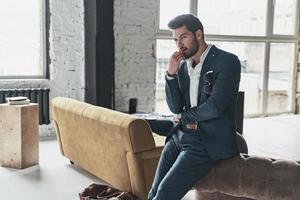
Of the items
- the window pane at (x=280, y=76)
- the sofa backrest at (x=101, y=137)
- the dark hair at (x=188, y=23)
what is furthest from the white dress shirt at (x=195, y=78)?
the window pane at (x=280, y=76)

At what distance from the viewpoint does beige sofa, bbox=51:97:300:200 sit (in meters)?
2.18

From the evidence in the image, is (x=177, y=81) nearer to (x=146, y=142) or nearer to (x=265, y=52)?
(x=146, y=142)

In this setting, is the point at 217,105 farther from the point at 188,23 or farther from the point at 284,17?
the point at 284,17

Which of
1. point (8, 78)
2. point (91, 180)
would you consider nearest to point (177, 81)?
point (91, 180)

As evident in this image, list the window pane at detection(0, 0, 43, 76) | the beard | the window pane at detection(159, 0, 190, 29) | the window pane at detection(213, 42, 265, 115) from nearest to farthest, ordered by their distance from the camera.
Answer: the beard, the window pane at detection(0, 0, 43, 76), the window pane at detection(159, 0, 190, 29), the window pane at detection(213, 42, 265, 115)

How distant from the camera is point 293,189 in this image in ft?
6.93

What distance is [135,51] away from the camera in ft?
19.9

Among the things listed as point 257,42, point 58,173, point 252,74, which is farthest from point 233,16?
point 58,173

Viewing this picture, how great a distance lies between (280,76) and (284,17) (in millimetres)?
1136

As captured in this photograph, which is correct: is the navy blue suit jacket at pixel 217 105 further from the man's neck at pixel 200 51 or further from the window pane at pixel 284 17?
the window pane at pixel 284 17

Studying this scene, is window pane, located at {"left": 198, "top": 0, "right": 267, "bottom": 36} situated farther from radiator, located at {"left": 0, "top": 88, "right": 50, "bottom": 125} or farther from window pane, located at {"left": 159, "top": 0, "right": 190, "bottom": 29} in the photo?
radiator, located at {"left": 0, "top": 88, "right": 50, "bottom": 125}

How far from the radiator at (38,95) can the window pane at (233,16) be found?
2944mm

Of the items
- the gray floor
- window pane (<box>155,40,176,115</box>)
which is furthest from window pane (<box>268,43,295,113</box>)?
window pane (<box>155,40,176,115</box>)

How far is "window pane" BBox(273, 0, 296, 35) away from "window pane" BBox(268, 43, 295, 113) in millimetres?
270
